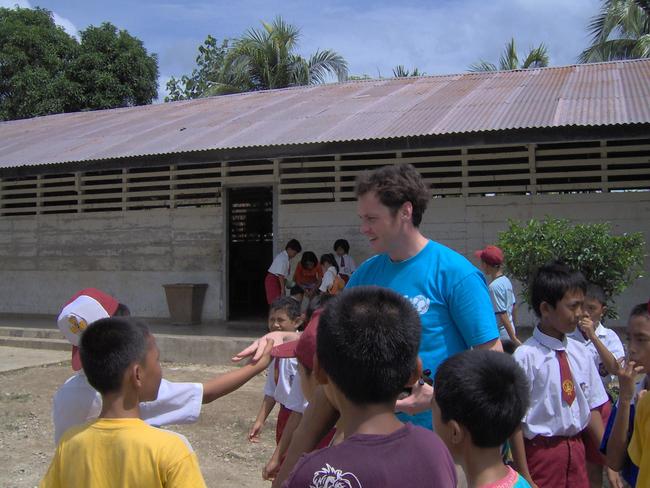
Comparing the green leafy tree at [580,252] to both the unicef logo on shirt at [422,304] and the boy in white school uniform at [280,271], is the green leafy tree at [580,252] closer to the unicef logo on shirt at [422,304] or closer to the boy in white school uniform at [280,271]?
the boy in white school uniform at [280,271]

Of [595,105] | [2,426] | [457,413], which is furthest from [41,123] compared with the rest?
[457,413]

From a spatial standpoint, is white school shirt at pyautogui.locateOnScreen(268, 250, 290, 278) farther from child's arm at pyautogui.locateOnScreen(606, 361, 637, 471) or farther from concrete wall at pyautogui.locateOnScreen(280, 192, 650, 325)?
child's arm at pyautogui.locateOnScreen(606, 361, 637, 471)

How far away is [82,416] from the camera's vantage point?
2.63m

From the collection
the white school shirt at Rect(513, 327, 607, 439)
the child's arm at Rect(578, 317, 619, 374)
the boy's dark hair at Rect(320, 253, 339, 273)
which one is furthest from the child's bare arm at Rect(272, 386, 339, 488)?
the boy's dark hair at Rect(320, 253, 339, 273)

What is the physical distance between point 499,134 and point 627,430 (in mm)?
5928

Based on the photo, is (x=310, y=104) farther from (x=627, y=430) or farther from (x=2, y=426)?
(x=627, y=430)

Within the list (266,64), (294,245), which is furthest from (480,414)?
(266,64)

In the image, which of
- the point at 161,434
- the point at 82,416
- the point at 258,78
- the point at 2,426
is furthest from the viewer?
the point at 258,78

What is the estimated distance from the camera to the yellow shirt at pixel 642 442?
7.80ft

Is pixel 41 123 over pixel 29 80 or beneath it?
beneath

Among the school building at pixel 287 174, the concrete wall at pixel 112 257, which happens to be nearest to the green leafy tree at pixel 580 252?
the school building at pixel 287 174

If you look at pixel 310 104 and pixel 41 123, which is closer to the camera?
pixel 310 104

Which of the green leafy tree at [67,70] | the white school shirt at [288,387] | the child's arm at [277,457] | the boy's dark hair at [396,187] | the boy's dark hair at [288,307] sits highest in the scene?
the green leafy tree at [67,70]

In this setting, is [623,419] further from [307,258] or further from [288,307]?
[307,258]
